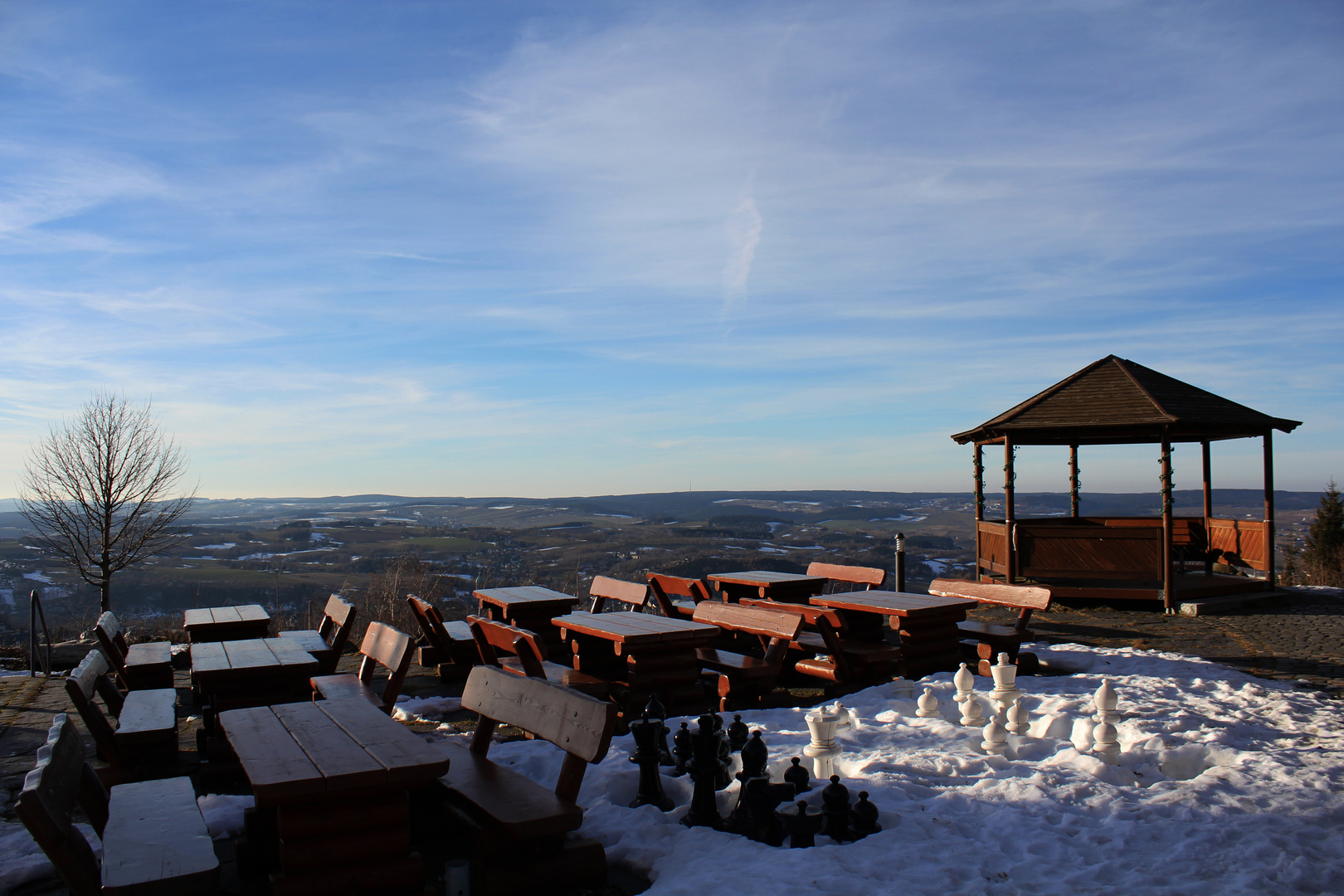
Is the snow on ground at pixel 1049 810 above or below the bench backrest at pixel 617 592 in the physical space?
below

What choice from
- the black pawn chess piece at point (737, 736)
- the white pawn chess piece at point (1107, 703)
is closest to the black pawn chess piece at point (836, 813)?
the black pawn chess piece at point (737, 736)

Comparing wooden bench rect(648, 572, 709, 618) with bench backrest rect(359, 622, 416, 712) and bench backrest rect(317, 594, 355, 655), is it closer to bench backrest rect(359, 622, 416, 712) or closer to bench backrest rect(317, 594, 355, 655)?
bench backrest rect(317, 594, 355, 655)

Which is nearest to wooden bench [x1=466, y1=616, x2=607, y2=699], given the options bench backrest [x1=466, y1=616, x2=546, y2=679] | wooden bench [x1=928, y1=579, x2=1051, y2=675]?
bench backrest [x1=466, y1=616, x2=546, y2=679]

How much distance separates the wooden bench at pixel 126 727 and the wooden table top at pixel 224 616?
1815 mm

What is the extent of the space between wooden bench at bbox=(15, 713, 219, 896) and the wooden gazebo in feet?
39.6

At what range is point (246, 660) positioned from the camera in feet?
17.0

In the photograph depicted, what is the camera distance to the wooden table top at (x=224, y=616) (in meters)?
6.91

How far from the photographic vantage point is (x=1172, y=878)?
A: 315cm

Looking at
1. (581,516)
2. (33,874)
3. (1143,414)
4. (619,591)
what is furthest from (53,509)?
(581,516)

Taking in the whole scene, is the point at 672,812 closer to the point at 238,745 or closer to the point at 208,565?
the point at 238,745

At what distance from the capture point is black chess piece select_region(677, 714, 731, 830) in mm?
3854

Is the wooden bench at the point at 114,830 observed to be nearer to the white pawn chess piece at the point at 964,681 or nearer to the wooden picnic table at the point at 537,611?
the wooden picnic table at the point at 537,611

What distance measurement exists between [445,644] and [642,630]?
2.24 m

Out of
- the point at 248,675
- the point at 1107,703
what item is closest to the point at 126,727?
the point at 248,675
